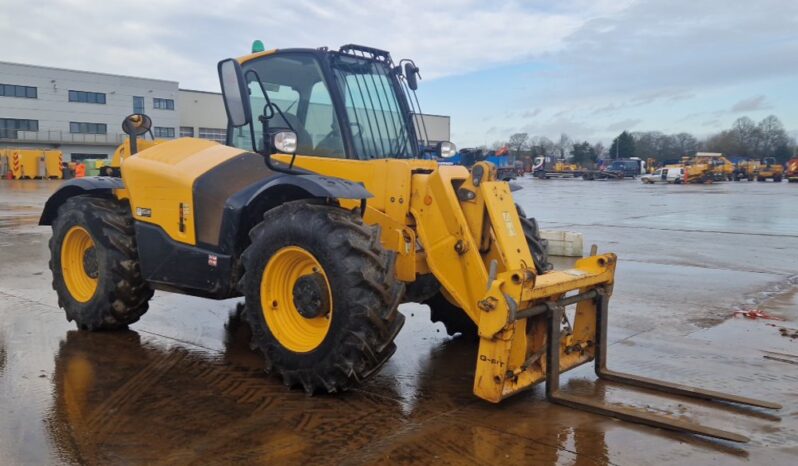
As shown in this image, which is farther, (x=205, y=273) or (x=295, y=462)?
(x=205, y=273)

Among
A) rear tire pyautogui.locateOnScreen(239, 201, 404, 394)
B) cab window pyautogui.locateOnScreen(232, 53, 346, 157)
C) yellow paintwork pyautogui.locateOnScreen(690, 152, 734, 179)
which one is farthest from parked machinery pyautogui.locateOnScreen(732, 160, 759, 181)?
rear tire pyautogui.locateOnScreen(239, 201, 404, 394)

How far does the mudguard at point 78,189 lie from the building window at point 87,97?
6089 cm

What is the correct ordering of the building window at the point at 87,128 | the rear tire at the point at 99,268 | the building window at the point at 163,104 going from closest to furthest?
the rear tire at the point at 99,268, the building window at the point at 87,128, the building window at the point at 163,104

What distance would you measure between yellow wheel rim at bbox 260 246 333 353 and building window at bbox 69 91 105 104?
64.1m

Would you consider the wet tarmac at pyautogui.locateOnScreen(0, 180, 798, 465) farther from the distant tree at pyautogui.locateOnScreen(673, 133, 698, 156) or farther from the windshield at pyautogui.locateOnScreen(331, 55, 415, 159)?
the distant tree at pyautogui.locateOnScreen(673, 133, 698, 156)

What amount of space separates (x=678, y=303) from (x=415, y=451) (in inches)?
210

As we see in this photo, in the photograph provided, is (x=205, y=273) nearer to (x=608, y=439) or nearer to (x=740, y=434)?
(x=608, y=439)

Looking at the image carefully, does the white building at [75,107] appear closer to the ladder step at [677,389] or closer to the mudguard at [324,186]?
the mudguard at [324,186]

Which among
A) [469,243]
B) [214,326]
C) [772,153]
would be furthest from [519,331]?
[772,153]

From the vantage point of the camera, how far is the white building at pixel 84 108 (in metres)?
57.5

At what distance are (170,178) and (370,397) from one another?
267cm

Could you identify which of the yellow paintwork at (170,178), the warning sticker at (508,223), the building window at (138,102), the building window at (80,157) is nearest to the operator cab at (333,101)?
the yellow paintwork at (170,178)

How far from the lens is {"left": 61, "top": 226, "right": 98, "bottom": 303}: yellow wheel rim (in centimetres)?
655

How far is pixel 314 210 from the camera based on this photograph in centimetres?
454
